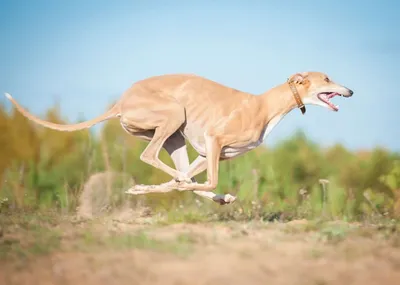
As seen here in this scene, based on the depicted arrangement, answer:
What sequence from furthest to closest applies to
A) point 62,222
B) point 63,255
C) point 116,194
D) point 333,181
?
point 333,181 → point 116,194 → point 62,222 → point 63,255

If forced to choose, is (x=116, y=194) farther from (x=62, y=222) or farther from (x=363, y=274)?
(x=363, y=274)

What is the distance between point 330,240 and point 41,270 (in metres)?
3.08

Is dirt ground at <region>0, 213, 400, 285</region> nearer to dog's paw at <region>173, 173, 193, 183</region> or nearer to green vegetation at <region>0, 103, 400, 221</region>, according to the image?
dog's paw at <region>173, 173, 193, 183</region>

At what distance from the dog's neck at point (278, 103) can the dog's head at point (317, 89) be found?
0.51ft

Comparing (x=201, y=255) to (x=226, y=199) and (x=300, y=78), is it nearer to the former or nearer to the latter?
(x=226, y=199)

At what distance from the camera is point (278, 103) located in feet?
30.3

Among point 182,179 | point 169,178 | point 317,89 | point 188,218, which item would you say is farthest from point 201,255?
point 169,178

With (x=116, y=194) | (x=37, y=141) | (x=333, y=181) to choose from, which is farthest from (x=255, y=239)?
(x=37, y=141)

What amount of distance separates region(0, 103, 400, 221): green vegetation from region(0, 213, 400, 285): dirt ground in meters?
3.96

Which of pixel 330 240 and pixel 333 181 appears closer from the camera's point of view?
A: pixel 330 240

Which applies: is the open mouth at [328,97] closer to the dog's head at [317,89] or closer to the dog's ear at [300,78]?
the dog's head at [317,89]

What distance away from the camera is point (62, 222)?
843 cm

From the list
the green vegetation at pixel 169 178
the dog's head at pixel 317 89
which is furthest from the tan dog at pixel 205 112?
the green vegetation at pixel 169 178

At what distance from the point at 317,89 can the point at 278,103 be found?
597 millimetres
